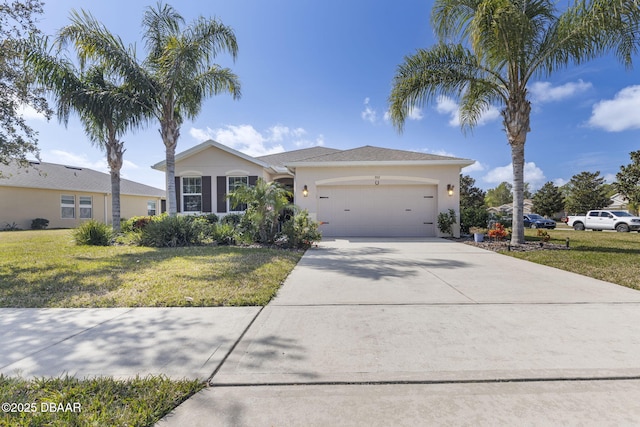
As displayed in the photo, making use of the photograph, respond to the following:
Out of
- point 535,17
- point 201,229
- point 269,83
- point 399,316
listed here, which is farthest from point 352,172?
point 399,316

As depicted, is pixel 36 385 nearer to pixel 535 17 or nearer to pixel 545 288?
pixel 545 288

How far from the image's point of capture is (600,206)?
3219 cm

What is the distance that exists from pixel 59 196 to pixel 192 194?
539 inches

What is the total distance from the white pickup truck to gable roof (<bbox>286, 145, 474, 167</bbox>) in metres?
14.5

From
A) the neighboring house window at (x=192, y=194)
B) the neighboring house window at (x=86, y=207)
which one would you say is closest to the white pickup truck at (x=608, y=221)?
the neighboring house window at (x=192, y=194)

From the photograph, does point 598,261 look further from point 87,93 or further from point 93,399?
point 87,93

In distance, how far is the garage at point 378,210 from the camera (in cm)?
1263

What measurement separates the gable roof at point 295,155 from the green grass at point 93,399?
48.3 feet

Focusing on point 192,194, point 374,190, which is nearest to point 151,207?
point 192,194

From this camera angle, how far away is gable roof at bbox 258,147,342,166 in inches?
662

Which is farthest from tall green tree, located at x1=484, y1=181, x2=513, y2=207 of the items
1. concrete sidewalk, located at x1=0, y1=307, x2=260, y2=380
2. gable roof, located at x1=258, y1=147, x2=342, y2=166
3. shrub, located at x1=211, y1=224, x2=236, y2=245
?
concrete sidewalk, located at x1=0, y1=307, x2=260, y2=380

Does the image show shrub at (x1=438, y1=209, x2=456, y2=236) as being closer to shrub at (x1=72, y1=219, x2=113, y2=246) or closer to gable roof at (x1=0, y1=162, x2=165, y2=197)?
shrub at (x1=72, y1=219, x2=113, y2=246)

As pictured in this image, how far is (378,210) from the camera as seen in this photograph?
A: 12.7 m

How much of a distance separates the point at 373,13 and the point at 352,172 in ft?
20.3
